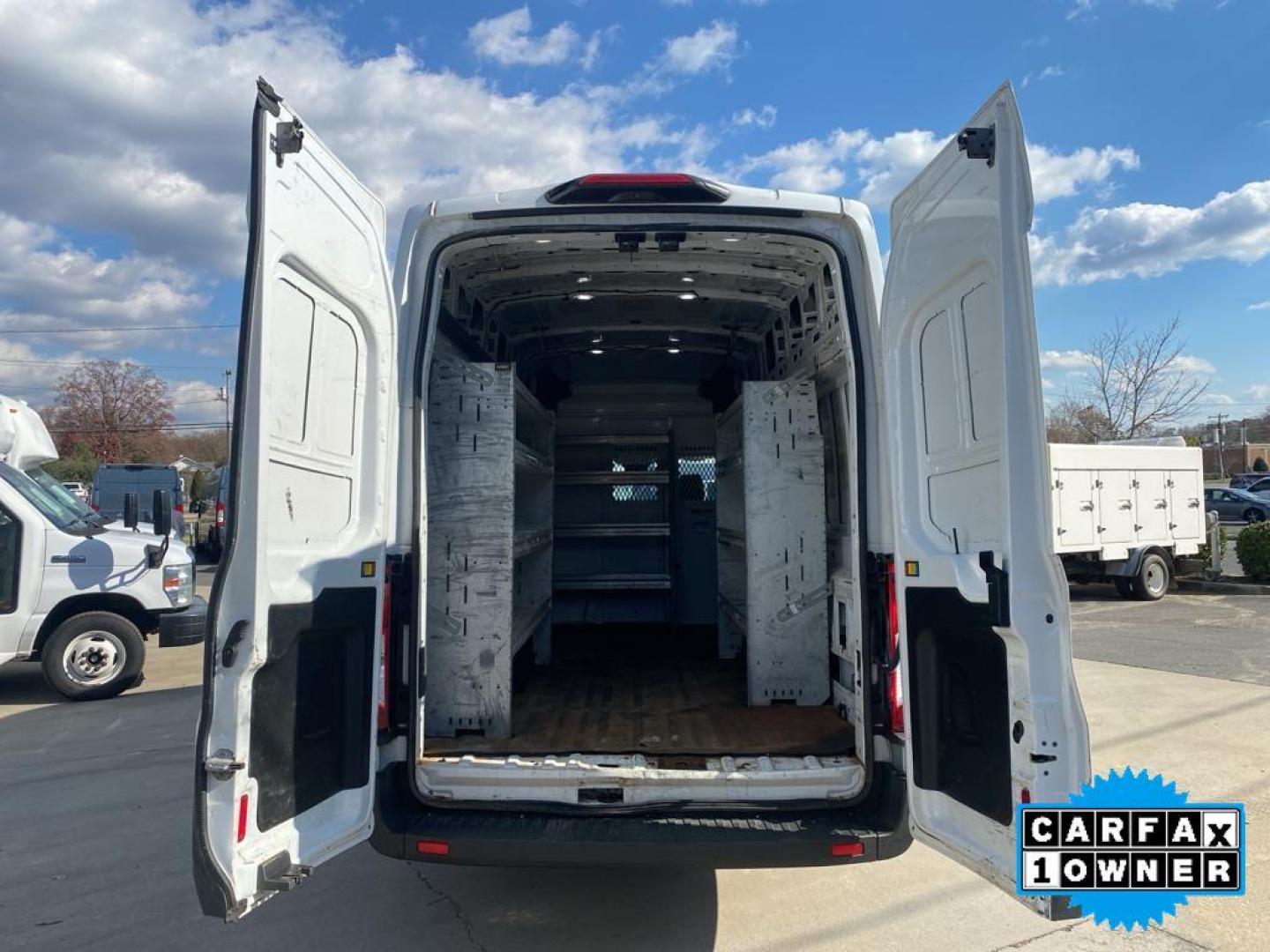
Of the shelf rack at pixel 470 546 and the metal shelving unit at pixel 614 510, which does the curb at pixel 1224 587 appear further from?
the shelf rack at pixel 470 546

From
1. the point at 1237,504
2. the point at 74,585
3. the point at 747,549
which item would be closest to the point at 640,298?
the point at 747,549

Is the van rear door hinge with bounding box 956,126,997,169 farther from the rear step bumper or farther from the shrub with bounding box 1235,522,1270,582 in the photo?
the shrub with bounding box 1235,522,1270,582

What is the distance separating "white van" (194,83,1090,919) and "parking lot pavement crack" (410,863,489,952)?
2.23 feet

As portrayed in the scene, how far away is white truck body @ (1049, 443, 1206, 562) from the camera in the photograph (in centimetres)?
Answer: 1212

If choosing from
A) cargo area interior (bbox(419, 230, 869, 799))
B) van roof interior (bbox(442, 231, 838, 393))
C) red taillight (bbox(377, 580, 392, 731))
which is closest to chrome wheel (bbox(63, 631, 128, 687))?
cargo area interior (bbox(419, 230, 869, 799))

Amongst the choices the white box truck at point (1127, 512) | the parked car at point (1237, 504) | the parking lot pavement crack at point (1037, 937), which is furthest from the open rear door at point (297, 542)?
the parked car at point (1237, 504)

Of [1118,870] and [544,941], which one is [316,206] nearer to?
[544,941]

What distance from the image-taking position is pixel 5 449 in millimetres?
7602

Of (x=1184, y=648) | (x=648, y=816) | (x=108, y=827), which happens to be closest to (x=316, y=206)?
(x=648, y=816)

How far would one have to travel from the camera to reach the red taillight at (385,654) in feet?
9.48

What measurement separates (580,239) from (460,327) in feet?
3.59

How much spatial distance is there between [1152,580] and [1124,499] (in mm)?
1580

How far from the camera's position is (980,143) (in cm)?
233

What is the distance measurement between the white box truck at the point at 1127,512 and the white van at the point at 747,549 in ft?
30.4
